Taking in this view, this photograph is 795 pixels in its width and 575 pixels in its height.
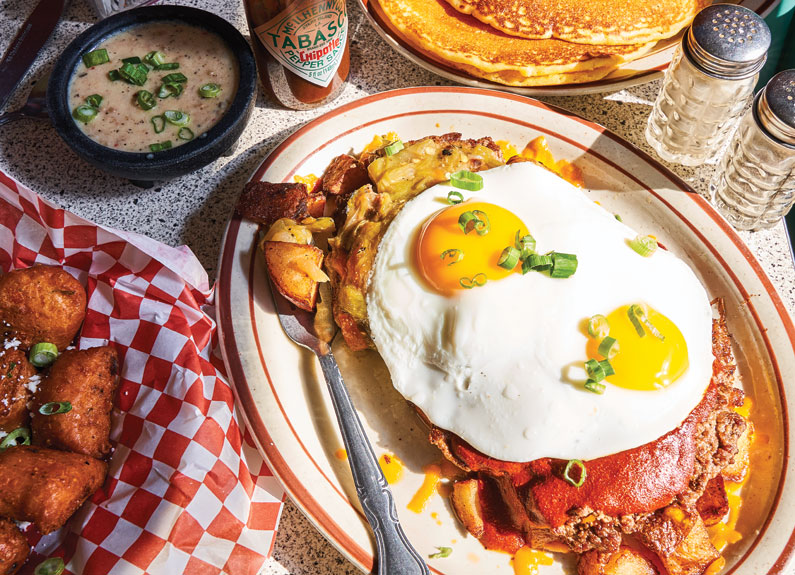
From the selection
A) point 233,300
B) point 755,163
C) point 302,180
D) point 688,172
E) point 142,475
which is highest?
point 755,163

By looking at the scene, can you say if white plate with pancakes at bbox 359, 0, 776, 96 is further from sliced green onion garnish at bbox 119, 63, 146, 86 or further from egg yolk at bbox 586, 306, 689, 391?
egg yolk at bbox 586, 306, 689, 391

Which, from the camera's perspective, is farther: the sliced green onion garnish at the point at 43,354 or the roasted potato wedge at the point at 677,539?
the sliced green onion garnish at the point at 43,354

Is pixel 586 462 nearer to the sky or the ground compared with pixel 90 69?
nearer to the ground

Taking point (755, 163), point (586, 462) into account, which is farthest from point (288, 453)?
point (755, 163)

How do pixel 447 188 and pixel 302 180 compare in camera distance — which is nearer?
pixel 447 188

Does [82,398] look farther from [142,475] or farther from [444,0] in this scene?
[444,0]

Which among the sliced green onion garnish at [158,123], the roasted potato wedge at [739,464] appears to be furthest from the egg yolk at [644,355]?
the sliced green onion garnish at [158,123]

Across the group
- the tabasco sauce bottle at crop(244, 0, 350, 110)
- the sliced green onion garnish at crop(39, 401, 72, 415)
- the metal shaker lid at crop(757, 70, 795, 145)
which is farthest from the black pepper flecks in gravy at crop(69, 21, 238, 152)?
the metal shaker lid at crop(757, 70, 795, 145)

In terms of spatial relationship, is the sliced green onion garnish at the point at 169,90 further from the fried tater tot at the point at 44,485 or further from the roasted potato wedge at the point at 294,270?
the fried tater tot at the point at 44,485
